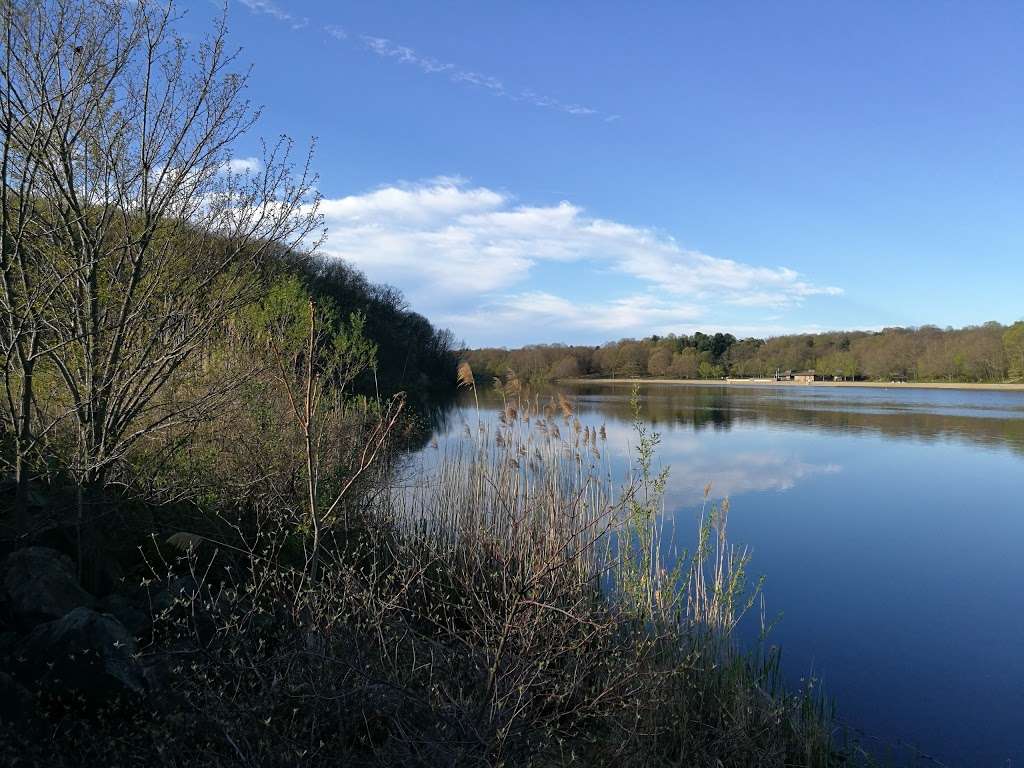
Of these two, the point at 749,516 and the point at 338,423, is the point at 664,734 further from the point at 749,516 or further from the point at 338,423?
the point at 749,516

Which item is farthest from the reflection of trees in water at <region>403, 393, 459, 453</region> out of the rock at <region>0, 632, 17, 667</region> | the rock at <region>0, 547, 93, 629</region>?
the rock at <region>0, 632, 17, 667</region>

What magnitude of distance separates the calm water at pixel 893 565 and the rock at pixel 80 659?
457cm

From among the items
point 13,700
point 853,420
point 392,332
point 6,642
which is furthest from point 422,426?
point 392,332

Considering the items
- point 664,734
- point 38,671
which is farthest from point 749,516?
point 38,671

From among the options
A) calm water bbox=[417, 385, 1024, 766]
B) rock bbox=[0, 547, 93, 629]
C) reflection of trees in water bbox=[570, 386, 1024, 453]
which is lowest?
calm water bbox=[417, 385, 1024, 766]

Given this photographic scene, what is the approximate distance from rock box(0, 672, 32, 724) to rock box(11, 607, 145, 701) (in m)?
0.12

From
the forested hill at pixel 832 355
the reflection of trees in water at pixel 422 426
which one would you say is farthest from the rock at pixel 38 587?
the forested hill at pixel 832 355

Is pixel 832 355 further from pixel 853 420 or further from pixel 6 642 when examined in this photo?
pixel 6 642

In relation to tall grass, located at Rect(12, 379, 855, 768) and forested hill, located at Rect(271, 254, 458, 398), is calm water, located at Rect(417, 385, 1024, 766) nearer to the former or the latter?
tall grass, located at Rect(12, 379, 855, 768)

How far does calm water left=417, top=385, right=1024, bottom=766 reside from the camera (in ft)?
16.6

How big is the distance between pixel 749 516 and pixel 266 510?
24.2 ft

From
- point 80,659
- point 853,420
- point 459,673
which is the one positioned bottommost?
point 853,420

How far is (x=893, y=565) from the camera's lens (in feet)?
27.4

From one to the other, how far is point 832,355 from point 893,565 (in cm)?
7219
